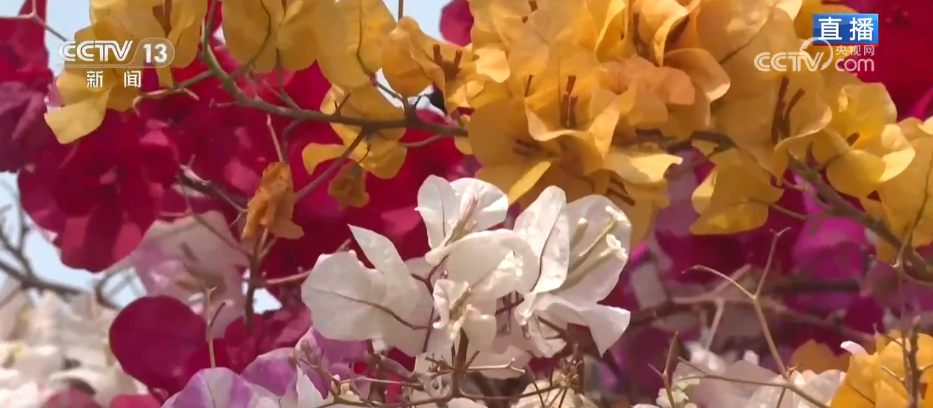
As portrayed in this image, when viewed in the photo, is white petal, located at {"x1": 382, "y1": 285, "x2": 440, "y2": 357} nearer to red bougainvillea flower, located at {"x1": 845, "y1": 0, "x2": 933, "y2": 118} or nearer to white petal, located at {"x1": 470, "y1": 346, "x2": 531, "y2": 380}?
white petal, located at {"x1": 470, "y1": 346, "x2": 531, "y2": 380}

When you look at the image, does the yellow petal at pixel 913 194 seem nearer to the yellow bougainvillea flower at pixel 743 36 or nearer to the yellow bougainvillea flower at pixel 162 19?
the yellow bougainvillea flower at pixel 743 36

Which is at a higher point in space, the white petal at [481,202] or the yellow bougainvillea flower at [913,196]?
the white petal at [481,202]

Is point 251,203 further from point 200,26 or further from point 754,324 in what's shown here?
point 754,324

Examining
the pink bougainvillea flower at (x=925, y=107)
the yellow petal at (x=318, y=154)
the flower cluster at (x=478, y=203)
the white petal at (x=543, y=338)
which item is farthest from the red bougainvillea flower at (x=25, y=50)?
the pink bougainvillea flower at (x=925, y=107)

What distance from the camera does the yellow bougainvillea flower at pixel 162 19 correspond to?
24 cm

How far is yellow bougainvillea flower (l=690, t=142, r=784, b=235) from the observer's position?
26 centimetres

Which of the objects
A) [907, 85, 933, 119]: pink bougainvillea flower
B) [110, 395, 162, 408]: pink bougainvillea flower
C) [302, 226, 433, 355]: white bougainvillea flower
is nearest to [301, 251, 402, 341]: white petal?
[302, 226, 433, 355]: white bougainvillea flower

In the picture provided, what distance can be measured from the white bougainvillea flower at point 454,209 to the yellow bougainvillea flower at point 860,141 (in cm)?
11

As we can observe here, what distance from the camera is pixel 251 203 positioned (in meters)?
0.25

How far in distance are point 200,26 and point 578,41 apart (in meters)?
0.11

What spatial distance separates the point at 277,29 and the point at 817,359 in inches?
8.6

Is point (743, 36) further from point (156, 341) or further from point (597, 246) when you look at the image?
point (156, 341)

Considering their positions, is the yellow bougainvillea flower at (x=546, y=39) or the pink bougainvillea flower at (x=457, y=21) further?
the pink bougainvillea flower at (x=457, y=21)

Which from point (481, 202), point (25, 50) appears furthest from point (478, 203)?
point (25, 50)
